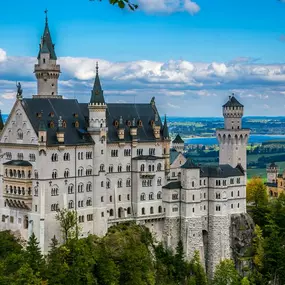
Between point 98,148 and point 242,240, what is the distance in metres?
30.7

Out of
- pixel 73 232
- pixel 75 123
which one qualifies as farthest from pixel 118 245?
pixel 75 123

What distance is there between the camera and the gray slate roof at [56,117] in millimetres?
87688

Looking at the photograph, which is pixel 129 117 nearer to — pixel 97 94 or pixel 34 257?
pixel 97 94

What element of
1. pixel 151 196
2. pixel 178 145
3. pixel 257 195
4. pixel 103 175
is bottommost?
pixel 257 195

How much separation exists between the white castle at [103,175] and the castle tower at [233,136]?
3.01 m

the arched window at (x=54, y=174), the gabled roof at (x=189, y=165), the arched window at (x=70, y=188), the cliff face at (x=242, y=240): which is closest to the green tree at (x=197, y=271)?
the cliff face at (x=242, y=240)

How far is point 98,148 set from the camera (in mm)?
91625

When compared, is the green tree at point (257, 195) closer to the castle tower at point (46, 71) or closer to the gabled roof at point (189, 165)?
the gabled roof at point (189, 165)

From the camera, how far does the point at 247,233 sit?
350 ft

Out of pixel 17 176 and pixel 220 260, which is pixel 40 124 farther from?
pixel 220 260

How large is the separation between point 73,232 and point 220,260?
→ 26159 millimetres

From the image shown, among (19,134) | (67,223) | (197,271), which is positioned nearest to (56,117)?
(19,134)

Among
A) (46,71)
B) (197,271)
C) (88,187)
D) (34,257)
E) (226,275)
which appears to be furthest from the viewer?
(46,71)

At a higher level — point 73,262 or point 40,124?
point 40,124
